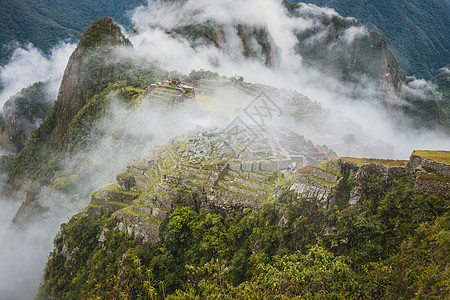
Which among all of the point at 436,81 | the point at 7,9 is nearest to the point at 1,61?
the point at 7,9

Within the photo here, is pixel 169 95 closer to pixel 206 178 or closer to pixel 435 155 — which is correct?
pixel 206 178

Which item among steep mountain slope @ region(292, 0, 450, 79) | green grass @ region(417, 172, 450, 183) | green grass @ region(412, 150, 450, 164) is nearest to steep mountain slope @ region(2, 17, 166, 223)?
green grass @ region(412, 150, 450, 164)

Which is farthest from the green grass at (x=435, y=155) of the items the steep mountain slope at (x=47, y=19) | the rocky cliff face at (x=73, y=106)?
the steep mountain slope at (x=47, y=19)

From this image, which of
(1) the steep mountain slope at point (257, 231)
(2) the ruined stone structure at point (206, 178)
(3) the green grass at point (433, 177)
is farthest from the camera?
(2) the ruined stone structure at point (206, 178)

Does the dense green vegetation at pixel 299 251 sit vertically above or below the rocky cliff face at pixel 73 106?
below

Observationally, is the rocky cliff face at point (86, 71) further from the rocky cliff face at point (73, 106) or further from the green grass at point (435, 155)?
the green grass at point (435, 155)

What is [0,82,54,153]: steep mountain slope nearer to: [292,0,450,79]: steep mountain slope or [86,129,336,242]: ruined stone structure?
[86,129,336,242]: ruined stone structure

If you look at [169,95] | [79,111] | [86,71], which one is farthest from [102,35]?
[169,95]

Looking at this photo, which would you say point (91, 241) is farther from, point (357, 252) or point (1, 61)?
point (1, 61)
